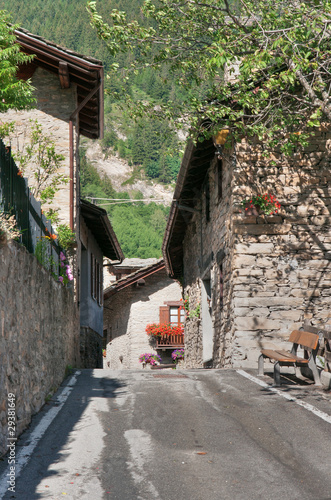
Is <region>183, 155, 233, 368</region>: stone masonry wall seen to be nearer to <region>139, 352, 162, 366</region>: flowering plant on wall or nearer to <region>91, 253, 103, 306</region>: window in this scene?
<region>91, 253, 103, 306</region>: window

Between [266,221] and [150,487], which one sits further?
[266,221]

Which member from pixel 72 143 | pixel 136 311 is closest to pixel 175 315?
pixel 136 311

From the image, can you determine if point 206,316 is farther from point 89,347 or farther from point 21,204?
point 21,204

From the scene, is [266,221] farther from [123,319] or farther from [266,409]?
[123,319]

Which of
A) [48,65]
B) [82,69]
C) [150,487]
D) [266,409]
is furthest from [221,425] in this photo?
[48,65]

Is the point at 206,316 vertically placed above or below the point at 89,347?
above

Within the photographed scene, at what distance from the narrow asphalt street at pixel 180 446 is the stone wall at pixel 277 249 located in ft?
8.92

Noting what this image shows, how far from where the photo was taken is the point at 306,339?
9.23 metres

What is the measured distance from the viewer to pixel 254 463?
17.4 feet

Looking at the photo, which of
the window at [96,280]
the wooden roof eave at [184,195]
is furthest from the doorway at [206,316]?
the window at [96,280]

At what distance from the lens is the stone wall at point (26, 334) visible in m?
5.75

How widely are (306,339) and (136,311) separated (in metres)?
20.3

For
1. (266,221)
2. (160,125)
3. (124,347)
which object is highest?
(160,125)

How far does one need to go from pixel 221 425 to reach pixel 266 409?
36.4 inches
